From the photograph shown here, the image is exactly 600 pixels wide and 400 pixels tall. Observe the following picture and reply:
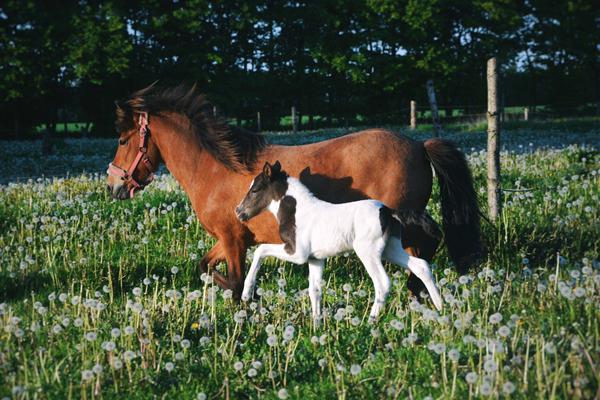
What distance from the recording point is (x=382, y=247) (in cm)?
549

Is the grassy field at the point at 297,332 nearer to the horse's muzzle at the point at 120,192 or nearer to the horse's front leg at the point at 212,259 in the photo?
the horse's front leg at the point at 212,259

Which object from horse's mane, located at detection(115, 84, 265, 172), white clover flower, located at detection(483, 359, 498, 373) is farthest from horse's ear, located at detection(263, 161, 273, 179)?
white clover flower, located at detection(483, 359, 498, 373)

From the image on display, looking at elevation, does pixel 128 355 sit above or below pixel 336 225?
below

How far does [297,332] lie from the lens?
540 centimetres

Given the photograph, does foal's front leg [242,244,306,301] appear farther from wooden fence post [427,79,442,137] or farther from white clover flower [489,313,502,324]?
wooden fence post [427,79,442,137]

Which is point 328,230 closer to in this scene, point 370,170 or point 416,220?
point 416,220

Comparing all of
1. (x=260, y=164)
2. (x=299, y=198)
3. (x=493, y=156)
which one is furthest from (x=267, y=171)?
(x=493, y=156)

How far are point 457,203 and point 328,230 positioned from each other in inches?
72.5

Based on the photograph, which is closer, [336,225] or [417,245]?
[336,225]

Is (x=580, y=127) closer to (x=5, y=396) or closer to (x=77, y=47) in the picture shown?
(x=77, y=47)

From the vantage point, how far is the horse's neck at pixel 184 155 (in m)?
7.05

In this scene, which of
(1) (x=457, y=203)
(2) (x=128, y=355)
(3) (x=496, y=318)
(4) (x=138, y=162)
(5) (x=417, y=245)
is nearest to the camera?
(2) (x=128, y=355)

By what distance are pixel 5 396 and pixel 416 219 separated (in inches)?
136

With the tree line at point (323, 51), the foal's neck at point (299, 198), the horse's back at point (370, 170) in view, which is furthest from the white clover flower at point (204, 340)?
the tree line at point (323, 51)
